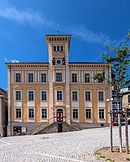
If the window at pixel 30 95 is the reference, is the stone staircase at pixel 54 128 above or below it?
below

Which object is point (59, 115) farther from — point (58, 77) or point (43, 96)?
point (58, 77)

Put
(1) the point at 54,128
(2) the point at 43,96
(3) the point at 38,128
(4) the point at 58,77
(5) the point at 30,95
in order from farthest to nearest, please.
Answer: (4) the point at 58,77
(2) the point at 43,96
(5) the point at 30,95
(3) the point at 38,128
(1) the point at 54,128

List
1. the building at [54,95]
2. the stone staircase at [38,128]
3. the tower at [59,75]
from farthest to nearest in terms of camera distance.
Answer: the tower at [59,75] → the building at [54,95] → the stone staircase at [38,128]

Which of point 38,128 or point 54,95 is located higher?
point 54,95

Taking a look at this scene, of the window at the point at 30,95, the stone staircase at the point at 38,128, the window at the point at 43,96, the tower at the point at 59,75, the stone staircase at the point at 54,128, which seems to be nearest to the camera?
the stone staircase at the point at 54,128

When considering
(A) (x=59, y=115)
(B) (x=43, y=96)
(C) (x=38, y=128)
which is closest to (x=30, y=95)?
(B) (x=43, y=96)

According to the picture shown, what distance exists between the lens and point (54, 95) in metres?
32.1

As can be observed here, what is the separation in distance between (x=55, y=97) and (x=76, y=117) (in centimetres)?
531

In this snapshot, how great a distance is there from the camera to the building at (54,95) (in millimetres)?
31469

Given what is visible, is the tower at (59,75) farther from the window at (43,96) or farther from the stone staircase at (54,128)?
the stone staircase at (54,128)

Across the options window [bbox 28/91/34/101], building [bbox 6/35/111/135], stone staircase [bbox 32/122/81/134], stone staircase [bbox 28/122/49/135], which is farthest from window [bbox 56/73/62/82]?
stone staircase [bbox 28/122/49/135]

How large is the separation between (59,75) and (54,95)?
3.87m

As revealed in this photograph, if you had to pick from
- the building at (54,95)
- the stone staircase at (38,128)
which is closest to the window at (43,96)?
the building at (54,95)

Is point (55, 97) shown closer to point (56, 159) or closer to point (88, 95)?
point (88, 95)
